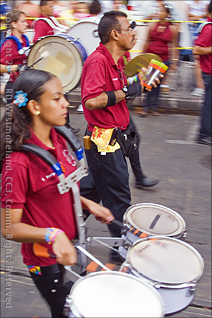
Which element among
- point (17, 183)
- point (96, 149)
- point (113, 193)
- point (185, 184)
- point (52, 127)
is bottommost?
point (185, 184)

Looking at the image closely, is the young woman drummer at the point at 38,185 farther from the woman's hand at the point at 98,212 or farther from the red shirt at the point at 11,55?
the red shirt at the point at 11,55

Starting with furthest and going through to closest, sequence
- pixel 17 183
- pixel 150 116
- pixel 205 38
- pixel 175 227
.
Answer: pixel 150 116 < pixel 205 38 < pixel 175 227 < pixel 17 183

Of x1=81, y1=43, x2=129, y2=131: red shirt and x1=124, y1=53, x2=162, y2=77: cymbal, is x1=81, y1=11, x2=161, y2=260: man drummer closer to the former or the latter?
x1=81, y1=43, x2=129, y2=131: red shirt

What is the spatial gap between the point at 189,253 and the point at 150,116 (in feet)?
17.5

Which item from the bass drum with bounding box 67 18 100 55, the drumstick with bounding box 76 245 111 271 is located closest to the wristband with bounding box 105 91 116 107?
the drumstick with bounding box 76 245 111 271

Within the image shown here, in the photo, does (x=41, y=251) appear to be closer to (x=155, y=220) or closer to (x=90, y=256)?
(x=90, y=256)

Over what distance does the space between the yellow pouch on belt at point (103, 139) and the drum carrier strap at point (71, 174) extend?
42.2 inches

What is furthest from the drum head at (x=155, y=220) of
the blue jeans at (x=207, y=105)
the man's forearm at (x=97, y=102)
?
the blue jeans at (x=207, y=105)

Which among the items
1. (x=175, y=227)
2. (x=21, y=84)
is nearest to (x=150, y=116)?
(x=175, y=227)

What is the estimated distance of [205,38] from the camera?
6.01 m

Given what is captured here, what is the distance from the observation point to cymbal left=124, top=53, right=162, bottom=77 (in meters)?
4.16

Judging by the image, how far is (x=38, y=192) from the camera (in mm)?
2162

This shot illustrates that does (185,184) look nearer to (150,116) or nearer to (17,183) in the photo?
(150,116)

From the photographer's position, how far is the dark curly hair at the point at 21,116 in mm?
2133
